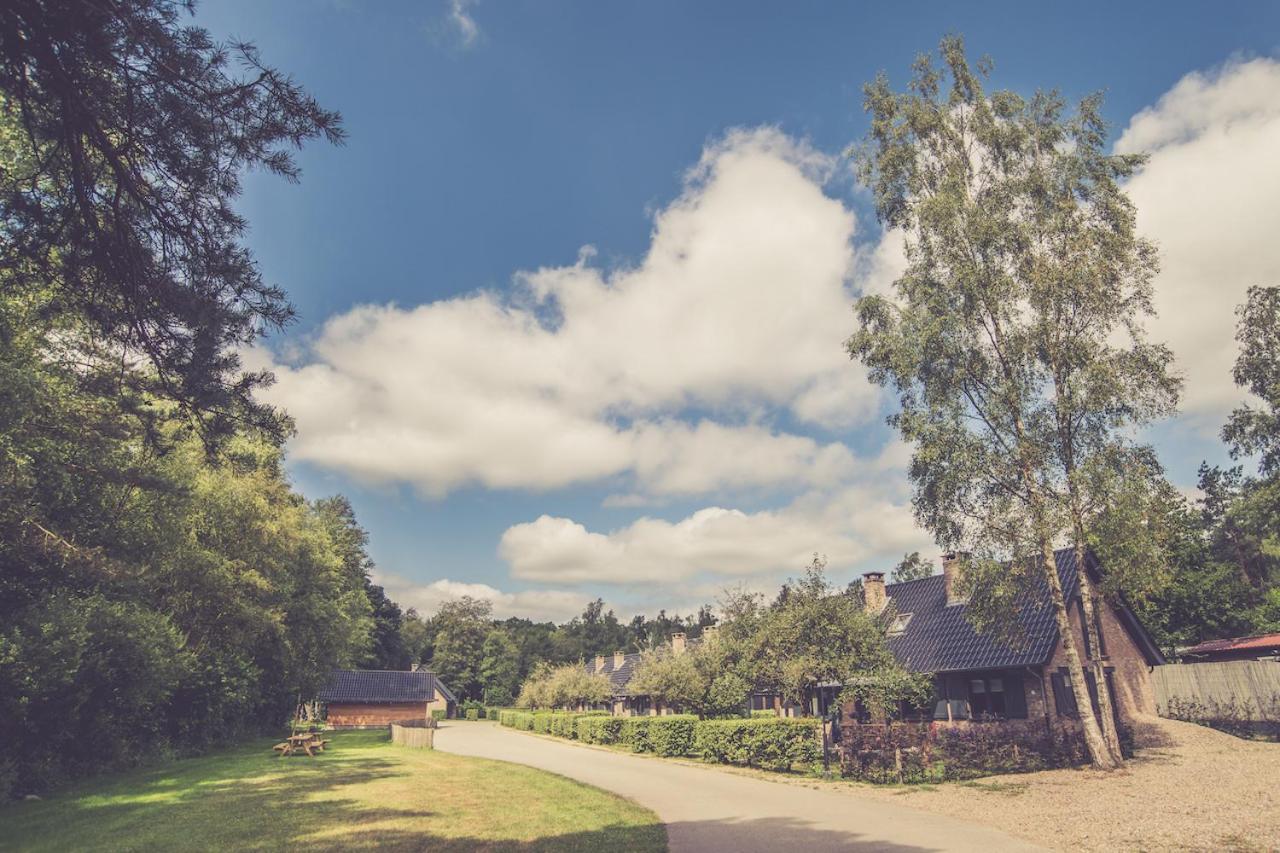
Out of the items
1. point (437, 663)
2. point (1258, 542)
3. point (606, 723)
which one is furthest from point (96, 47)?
point (437, 663)

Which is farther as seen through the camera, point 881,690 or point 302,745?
point 302,745

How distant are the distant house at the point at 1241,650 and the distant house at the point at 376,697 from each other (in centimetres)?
5626

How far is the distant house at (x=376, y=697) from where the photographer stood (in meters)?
61.4

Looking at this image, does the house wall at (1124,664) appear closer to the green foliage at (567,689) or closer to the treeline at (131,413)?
the treeline at (131,413)

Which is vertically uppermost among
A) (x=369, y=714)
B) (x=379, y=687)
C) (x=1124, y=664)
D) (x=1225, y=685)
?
(x=1124, y=664)

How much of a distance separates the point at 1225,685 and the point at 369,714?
61452 millimetres

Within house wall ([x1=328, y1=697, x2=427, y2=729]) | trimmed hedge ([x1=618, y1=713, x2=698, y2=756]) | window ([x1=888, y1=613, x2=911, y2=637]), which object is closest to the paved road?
trimmed hedge ([x1=618, y1=713, x2=698, y2=756])

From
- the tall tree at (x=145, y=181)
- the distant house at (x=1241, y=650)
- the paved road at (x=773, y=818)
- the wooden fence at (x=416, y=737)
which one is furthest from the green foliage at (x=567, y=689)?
the tall tree at (x=145, y=181)

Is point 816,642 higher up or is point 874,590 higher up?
point 874,590

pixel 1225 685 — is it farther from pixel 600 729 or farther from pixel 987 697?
pixel 600 729

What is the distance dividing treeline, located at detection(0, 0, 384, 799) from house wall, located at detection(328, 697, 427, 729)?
1138 inches

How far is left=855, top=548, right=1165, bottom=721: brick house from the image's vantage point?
24188mm

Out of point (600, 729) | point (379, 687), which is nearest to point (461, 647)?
point (379, 687)

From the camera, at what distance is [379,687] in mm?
64188
